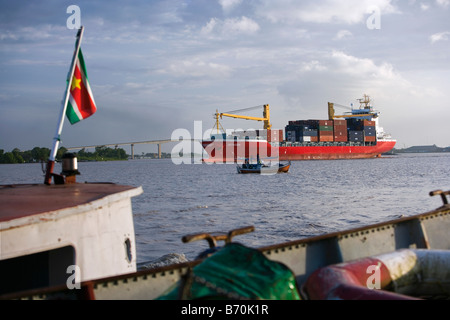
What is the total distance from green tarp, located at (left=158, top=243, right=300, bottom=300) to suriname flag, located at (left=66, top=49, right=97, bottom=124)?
4.36 metres

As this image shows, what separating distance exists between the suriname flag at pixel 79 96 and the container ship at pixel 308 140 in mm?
73720

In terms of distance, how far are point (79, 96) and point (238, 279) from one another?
491cm

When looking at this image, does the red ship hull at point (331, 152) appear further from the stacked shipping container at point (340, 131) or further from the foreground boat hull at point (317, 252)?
the foreground boat hull at point (317, 252)

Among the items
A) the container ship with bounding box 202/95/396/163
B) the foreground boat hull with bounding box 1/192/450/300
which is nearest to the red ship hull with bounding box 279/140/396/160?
the container ship with bounding box 202/95/396/163

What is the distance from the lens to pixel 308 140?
94000 millimetres

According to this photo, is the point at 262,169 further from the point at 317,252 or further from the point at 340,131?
the point at 317,252

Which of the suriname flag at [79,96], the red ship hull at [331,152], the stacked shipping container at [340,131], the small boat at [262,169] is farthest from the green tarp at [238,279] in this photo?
the stacked shipping container at [340,131]

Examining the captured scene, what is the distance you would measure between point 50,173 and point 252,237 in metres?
9.39

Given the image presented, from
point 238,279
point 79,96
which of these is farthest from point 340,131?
point 238,279

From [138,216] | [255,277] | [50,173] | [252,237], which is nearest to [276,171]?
[138,216]

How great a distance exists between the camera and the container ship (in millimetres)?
82250

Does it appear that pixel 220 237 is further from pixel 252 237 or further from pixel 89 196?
pixel 252 237

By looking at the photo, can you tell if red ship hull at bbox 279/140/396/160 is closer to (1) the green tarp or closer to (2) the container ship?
(2) the container ship

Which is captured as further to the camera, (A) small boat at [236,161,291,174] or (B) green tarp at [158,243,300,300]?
(A) small boat at [236,161,291,174]
